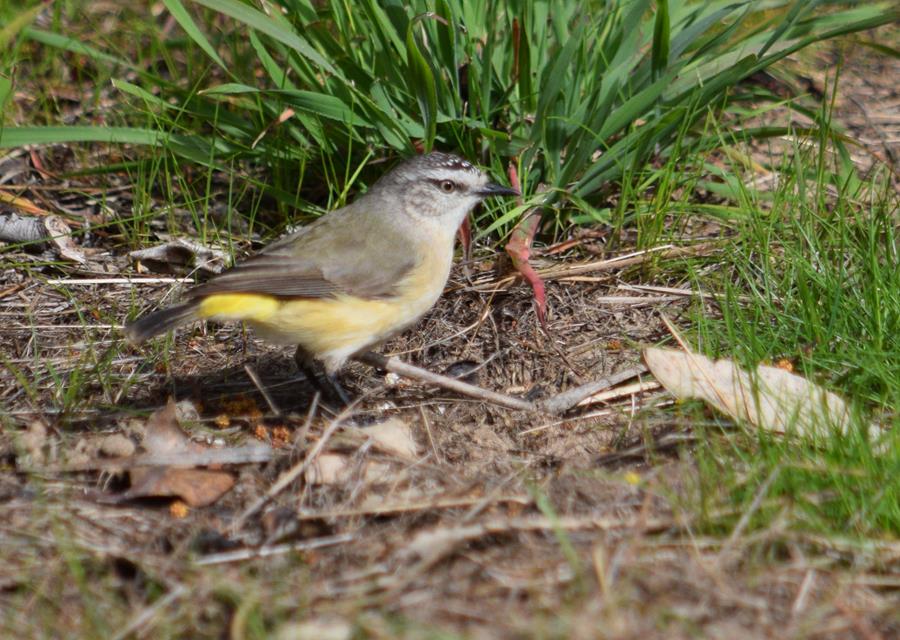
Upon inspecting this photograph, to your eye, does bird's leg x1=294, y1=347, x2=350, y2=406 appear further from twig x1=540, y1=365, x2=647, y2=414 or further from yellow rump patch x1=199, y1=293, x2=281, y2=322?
twig x1=540, y1=365, x2=647, y2=414

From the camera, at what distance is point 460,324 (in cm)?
505

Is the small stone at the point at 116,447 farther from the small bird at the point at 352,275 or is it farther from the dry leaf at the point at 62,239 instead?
the dry leaf at the point at 62,239

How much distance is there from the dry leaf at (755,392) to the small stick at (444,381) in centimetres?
59

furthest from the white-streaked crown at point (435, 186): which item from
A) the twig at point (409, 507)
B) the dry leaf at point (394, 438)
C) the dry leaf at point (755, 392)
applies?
the twig at point (409, 507)

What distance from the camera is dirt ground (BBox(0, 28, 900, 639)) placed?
2.84 meters

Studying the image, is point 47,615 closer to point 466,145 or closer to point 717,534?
point 717,534

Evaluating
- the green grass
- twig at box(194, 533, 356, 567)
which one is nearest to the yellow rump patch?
twig at box(194, 533, 356, 567)

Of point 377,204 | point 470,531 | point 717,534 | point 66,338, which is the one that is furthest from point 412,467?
point 66,338

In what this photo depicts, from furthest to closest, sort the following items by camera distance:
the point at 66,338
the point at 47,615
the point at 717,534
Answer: the point at 66,338 < the point at 717,534 < the point at 47,615

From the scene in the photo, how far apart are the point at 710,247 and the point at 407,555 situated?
2.71 meters

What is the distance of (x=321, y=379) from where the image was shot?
193 inches

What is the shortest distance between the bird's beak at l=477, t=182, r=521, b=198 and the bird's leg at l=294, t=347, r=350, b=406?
1080 mm

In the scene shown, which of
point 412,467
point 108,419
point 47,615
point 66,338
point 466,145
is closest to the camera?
point 47,615

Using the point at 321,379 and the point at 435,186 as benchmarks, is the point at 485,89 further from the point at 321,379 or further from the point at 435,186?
the point at 321,379
